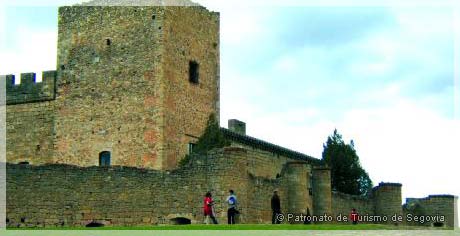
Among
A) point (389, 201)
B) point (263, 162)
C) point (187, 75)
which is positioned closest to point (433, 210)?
point (389, 201)

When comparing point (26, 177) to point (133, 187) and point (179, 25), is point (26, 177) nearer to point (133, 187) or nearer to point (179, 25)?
point (133, 187)

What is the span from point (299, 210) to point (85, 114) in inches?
436

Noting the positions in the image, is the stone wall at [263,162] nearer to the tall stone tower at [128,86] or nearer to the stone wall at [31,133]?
the tall stone tower at [128,86]

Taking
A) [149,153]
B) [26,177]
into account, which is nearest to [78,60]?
[149,153]

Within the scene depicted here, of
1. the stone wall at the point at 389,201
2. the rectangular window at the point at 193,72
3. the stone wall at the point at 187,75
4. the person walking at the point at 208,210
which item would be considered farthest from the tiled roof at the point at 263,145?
the person walking at the point at 208,210

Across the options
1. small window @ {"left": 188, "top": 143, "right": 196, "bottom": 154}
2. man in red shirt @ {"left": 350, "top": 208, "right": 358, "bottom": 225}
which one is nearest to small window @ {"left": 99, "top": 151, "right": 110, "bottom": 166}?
small window @ {"left": 188, "top": 143, "right": 196, "bottom": 154}

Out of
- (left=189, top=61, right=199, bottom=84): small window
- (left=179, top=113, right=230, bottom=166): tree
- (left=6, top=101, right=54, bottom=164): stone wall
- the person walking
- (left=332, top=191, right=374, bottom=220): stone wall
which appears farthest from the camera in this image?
(left=332, top=191, right=374, bottom=220): stone wall

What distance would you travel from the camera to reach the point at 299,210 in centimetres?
3888

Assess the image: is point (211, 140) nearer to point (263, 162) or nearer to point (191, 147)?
point (191, 147)

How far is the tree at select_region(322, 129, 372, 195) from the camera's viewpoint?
56656 millimetres

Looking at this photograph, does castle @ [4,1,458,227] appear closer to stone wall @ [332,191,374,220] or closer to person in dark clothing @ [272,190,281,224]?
stone wall @ [332,191,374,220]

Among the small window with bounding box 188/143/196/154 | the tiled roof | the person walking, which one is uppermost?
the tiled roof

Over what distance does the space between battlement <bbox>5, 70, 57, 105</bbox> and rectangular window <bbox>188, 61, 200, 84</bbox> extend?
6.50 meters

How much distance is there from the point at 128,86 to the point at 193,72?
3866 mm
